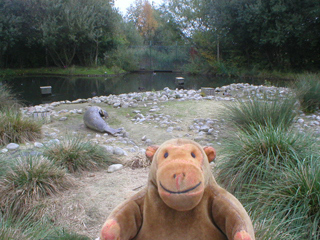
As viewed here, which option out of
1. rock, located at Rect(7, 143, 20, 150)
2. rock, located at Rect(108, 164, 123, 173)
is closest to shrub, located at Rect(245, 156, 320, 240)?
rock, located at Rect(108, 164, 123, 173)

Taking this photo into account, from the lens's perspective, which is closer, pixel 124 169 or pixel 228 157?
pixel 228 157

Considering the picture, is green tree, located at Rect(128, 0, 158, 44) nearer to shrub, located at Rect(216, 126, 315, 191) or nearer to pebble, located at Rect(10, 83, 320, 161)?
pebble, located at Rect(10, 83, 320, 161)

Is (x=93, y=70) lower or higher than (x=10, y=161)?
lower

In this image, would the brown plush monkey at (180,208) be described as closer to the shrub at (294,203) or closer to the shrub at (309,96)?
the shrub at (294,203)

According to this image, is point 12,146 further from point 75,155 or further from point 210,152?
point 210,152

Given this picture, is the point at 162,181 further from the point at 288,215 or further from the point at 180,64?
the point at 180,64

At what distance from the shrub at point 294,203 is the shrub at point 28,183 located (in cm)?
194

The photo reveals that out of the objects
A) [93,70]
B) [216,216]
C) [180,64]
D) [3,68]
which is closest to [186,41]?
[180,64]

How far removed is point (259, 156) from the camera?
2.73 metres

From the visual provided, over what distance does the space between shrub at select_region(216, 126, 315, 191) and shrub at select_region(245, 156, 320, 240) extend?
233mm

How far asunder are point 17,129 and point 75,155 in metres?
1.80

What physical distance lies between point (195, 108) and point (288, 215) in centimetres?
598

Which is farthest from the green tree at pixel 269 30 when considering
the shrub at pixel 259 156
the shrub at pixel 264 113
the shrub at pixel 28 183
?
the shrub at pixel 28 183

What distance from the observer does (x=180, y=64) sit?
30453 millimetres
